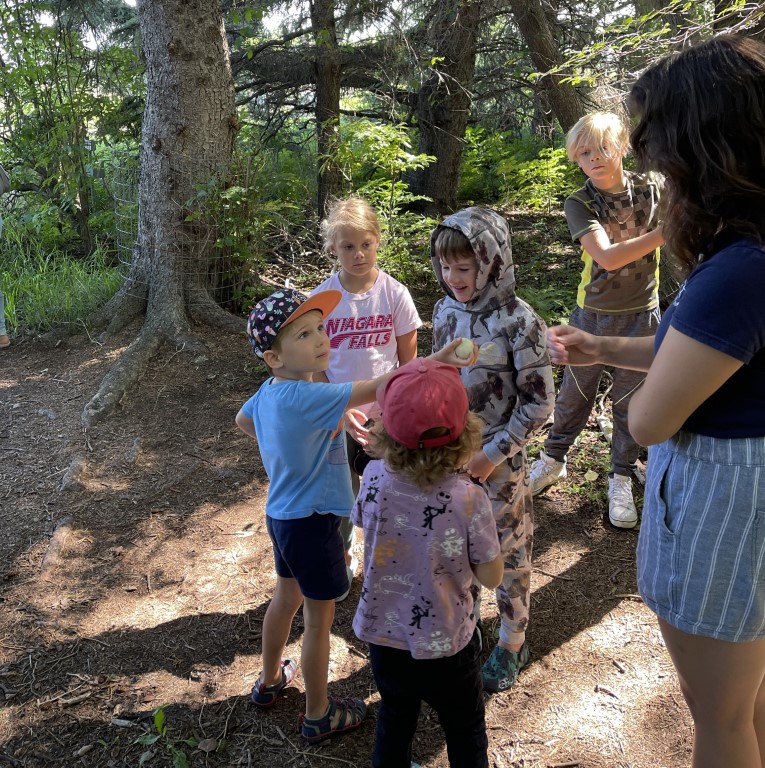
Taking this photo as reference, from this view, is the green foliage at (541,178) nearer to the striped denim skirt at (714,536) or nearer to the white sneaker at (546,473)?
the white sneaker at (546,473)

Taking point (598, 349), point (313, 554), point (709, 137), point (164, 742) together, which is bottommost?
point (164, 742)

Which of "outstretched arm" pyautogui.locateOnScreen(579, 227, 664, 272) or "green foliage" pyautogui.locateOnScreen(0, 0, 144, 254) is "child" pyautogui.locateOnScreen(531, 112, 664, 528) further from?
"green foliage" pyautogui.locateOnScreen(0, 0, 144, 254)

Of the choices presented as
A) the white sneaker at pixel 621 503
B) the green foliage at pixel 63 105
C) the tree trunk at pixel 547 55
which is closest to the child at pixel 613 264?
the white sneaker at pixel 621 503

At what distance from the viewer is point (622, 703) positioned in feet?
8.53

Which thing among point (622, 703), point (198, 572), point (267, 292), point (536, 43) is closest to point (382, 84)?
point (536, 43)

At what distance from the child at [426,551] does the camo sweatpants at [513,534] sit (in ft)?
1.97

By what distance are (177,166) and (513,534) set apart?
460 centimetres

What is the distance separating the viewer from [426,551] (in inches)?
70.0

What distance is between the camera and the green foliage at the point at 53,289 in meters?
6.46

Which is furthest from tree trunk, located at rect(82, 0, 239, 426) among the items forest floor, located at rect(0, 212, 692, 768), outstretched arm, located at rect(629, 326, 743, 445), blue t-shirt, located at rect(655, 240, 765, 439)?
blue t-shirt, located at rect(655, 240, 765, 439)

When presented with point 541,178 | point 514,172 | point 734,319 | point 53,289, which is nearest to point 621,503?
point 734,319

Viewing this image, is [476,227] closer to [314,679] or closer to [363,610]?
[363,610]

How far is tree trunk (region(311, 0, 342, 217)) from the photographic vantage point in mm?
7215

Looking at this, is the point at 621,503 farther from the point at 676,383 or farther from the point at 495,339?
the point at 676,383
